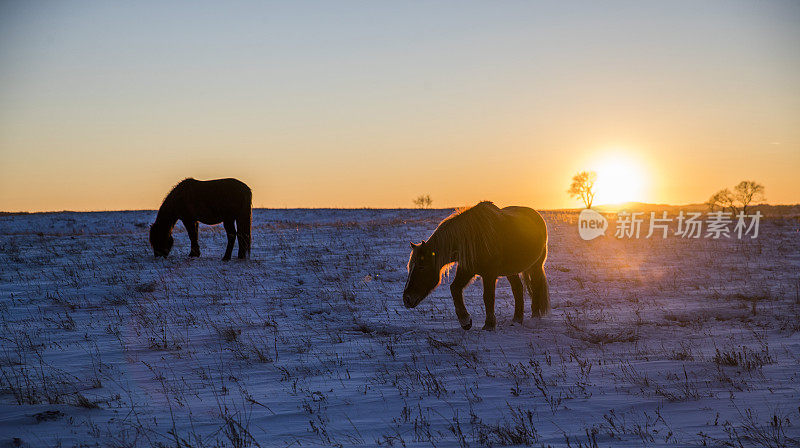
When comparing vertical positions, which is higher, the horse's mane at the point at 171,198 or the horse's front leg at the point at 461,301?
the horse's mane at the point at 171,198

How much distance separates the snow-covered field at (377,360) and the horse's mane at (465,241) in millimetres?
1173

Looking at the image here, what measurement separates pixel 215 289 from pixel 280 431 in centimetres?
753

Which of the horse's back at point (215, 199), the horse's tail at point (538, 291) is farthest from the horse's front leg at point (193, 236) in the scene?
the horse's tail at point (538, 291)

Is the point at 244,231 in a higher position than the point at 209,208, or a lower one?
lower

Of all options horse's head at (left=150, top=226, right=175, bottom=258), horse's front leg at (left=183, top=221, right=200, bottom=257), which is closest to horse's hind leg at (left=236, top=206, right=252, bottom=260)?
horse's front leg at (left=183, top=221, right=200, bottom=257)

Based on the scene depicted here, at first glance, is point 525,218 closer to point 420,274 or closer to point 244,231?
point 420,274

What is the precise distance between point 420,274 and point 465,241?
88 centimetres

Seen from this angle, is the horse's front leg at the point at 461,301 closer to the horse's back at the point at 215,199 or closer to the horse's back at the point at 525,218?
the horse's back at the point at 525,218

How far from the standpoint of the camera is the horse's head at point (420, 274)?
25.7ft

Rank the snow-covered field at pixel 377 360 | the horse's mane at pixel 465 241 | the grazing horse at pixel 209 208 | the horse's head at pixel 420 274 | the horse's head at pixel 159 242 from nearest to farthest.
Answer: the snow-covered field at pixel 377 360 < the horse's head at pixel 420 274 < the horse's mane at pixel 465 241 < the grazing horse at pixel 209 208 < the horse's head at pixel 159 242

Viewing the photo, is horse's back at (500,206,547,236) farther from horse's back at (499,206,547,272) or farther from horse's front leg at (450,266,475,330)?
horse's front leg at (450,266,475,330)

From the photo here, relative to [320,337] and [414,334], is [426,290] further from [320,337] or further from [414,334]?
[320,337]

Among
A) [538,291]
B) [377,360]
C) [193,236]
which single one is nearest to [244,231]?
[193,236]

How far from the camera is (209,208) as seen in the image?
1557cm
